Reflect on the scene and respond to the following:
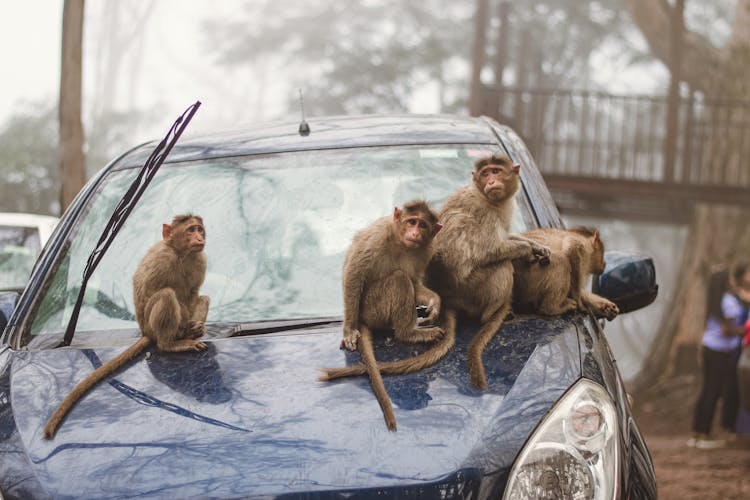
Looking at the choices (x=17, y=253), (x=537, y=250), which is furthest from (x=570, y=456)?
(x=17, y=253)

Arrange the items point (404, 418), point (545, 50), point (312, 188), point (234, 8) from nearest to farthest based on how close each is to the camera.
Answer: point (404, 418)
point (312, 188)
point (545, 50)
point (234, 8)

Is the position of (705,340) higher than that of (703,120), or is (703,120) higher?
(703,120)

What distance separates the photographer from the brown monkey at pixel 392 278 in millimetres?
3156

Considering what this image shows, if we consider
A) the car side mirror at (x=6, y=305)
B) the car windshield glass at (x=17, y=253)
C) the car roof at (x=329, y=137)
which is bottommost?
the car windshield glass at (x=17, y=253)

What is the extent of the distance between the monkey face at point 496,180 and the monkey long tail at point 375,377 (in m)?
0.71

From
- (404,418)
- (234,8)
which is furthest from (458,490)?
(234,8)

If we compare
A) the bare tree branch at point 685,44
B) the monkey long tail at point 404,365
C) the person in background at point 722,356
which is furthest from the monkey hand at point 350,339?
the bare tree branch at point 685,44

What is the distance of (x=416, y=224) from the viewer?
3.29m

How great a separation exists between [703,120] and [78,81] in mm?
8346

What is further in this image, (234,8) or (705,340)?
(234,8)

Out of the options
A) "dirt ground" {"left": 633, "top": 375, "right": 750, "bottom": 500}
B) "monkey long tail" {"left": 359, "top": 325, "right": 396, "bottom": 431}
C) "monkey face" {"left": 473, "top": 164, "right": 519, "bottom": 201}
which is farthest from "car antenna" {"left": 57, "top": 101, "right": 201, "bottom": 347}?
"dirt ground" {"left": 633, "top": 375, "right": 750, "bottom": 500}

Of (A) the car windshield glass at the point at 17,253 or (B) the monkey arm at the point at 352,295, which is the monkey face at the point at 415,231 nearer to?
(B) the monkey arm at the point at 352,295

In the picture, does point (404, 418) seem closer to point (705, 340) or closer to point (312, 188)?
point (312, 188)

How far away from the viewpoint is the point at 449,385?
2754mm
